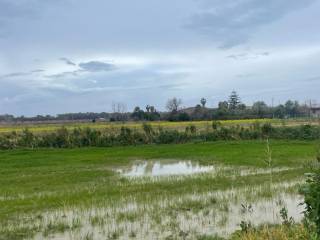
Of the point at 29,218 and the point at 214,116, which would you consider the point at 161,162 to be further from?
the point at 214,116

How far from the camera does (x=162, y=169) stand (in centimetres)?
2334

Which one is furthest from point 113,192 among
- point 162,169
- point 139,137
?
point 139,137

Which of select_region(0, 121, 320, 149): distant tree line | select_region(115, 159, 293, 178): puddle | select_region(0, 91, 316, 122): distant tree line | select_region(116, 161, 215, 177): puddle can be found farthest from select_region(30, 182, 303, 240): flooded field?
select_region(0, 91, 316, 122): distant tree line

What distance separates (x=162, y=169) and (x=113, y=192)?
821cm

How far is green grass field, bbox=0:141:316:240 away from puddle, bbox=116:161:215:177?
2.55 feet

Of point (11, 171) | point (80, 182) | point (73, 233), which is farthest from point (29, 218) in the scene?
point (11, 171)

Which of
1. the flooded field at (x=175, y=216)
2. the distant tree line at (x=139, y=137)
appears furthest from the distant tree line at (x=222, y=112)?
the flooded field at (x=175, y=216)

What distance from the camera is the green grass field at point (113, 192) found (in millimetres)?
10500

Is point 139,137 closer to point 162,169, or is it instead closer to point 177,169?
point 162,169

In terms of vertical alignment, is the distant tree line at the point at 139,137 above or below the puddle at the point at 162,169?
above

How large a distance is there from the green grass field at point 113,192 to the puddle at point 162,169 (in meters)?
0.78

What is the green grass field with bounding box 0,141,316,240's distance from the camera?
34.4 ft

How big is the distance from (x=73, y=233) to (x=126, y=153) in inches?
852

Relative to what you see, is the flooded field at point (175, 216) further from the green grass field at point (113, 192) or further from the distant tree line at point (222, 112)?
the distant tree line at point (222, 112)
